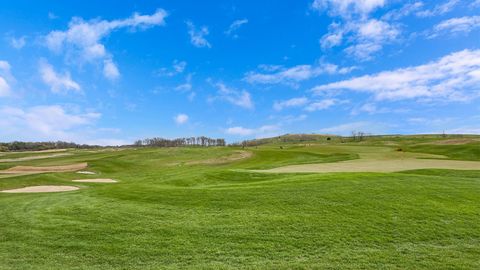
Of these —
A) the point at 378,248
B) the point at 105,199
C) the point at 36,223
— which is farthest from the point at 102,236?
the point at 378,248

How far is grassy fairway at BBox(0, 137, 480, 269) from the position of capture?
9.41 meters

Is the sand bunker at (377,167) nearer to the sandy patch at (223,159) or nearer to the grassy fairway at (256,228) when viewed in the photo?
the grassy fairway at (256,228)

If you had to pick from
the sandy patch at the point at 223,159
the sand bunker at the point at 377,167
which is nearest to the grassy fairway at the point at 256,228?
the sand bunker at the point at 377,167

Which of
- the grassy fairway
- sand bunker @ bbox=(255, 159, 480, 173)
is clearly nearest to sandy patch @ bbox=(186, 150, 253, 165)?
sand bunker @ bbox=(255, 159, 480, 173)

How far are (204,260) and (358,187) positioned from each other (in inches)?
424

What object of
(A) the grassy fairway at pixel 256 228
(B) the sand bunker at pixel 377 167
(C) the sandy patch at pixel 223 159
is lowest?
(A) the grassy fairway at pixel 256 228

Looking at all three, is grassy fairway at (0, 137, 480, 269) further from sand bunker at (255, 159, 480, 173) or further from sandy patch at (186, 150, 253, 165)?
sandy patch at (186, 150, 253, 165)

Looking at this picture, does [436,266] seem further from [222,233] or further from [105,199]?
[105,199]

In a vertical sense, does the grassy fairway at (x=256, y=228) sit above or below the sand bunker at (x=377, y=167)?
below

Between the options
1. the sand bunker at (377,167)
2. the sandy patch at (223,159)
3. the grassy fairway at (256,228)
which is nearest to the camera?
the grassy fairway at (256,228)

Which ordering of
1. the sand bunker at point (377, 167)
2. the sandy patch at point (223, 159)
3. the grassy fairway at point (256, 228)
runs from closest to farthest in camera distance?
the grassy fairway at point (256, 228) → the sand bunker at point (377, 167) → the sandy patch at point (223, 159)

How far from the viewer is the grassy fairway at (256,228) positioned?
9406 mm

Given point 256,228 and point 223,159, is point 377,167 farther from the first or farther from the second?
point 223,159

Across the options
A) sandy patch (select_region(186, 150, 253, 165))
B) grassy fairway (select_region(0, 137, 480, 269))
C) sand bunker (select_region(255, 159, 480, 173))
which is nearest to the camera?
grassy fairway (select_region(0, 137, 480, 269))
